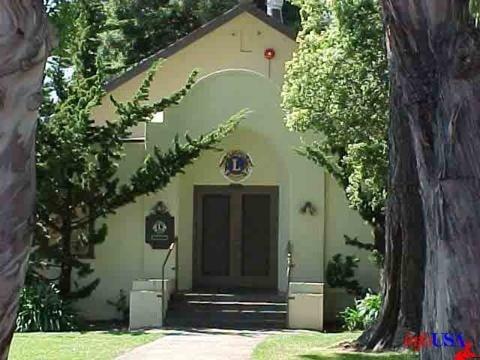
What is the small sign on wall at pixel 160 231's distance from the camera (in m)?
19.7

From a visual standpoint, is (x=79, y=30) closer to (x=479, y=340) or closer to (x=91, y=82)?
(x=91, y=82)

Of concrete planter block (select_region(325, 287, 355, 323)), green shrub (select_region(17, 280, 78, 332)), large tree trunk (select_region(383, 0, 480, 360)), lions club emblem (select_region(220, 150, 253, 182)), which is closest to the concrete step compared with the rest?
concrete planter block (select_region(325, 287, 355, 323))

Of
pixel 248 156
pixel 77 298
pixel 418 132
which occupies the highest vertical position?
pixel 248 156

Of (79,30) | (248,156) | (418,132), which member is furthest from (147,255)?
(418,132)

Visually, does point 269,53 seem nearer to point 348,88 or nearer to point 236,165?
point 236,165

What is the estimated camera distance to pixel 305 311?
18078mm

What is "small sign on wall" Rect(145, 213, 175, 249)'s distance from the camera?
19719 millimetres

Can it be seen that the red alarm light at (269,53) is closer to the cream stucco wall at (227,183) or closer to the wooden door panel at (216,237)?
the cream stucco wall at (227,183)

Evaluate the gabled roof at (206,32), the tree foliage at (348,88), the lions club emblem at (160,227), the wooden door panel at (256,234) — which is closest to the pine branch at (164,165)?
the lions club emblem at (160,227)

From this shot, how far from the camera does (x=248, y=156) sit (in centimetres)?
2086

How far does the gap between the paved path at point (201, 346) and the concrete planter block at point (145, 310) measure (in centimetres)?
145

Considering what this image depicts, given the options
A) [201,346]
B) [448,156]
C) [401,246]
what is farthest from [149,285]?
[448,156]

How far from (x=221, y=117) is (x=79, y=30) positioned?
372 cm

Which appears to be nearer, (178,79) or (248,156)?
(248,156)
